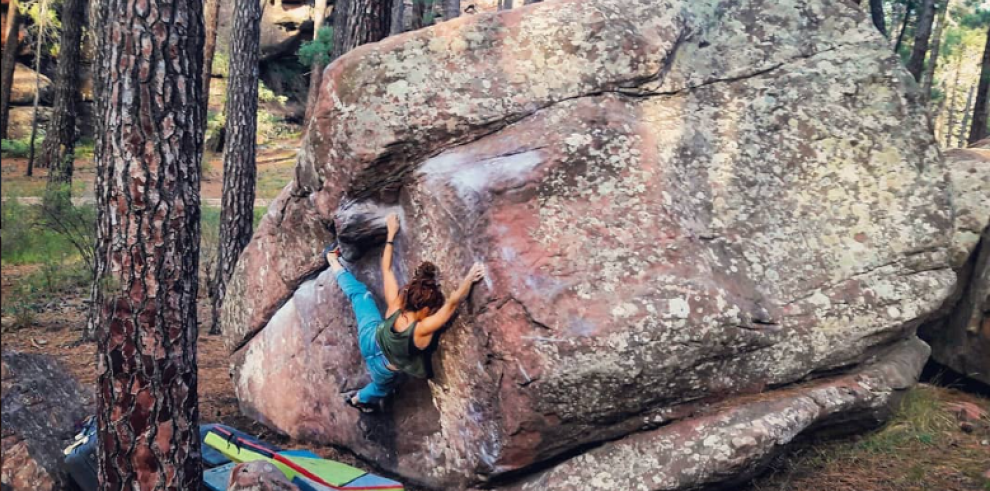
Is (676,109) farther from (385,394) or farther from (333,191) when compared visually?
(385,394)

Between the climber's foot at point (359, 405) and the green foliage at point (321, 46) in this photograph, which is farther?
the green foliage at point (321, 46)

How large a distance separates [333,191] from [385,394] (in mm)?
1711

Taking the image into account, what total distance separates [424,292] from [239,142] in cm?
527

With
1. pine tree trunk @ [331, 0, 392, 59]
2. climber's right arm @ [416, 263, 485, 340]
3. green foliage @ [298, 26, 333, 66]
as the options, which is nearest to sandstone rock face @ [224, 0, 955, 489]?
climber's right arm @ [416, 263, 485, 340]

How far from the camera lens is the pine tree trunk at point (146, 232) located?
418 cm

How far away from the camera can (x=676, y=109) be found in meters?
5.52

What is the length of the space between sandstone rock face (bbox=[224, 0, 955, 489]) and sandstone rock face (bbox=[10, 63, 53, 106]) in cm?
2346

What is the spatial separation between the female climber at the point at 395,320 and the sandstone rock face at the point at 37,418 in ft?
7.17

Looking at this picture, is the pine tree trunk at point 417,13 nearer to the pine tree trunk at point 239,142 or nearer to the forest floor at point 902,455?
the pine tree trunk at point 239,142

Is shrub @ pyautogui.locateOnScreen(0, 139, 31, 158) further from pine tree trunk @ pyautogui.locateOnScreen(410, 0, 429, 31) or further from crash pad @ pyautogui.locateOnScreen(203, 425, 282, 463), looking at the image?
crash pad @ pyautogui.locateOnScreen(203, 425, 282, 463)

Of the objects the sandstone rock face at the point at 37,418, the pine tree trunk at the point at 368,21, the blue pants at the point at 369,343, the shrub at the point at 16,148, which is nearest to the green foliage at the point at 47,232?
the sandstone rock face at the point at 37,418

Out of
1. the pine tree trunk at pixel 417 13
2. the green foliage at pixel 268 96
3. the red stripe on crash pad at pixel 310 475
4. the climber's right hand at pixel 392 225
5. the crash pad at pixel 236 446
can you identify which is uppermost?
the pine tree trunk at pixel 417 13

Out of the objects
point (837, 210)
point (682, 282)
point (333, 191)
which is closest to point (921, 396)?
point (837, 210)

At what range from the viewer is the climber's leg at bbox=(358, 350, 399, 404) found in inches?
219
